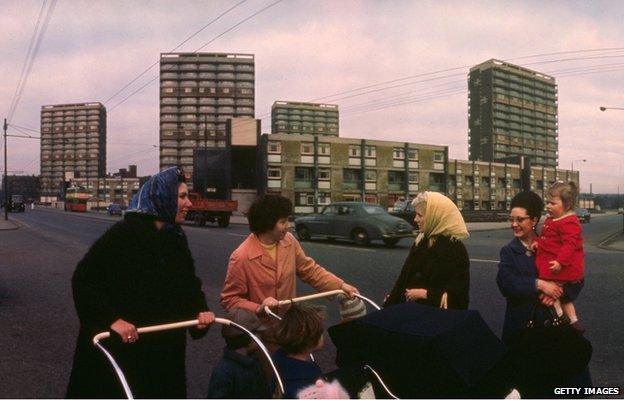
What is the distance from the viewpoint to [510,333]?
3016 mm

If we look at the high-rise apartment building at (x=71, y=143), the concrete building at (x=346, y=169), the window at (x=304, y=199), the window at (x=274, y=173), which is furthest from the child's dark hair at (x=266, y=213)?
the high-rise apartment building at (x=71, y=143)

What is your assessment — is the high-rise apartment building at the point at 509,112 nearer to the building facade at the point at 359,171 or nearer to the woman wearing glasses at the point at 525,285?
the building facade at the point at 359,171

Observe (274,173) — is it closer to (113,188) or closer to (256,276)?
(256,276)

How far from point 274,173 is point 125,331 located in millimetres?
57869

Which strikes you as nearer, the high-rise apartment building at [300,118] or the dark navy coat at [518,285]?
the dark navy coat at [518,285]

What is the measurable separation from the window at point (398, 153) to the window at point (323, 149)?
413 inches

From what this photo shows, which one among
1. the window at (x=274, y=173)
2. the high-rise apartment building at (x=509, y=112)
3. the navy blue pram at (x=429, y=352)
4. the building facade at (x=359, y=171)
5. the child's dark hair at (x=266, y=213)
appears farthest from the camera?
the high-rise apartment building at (x=509, y=112)

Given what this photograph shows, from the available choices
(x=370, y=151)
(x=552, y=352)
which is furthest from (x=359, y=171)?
(x=552, y=352)

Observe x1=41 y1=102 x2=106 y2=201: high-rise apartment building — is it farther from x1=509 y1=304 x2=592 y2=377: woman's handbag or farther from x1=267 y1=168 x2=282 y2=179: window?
x1=509 y1=304 x2=592 y2=377: woman's handbag

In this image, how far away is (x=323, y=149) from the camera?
206ft

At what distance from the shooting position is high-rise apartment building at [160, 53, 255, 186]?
11369cm

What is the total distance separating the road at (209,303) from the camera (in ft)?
15.4

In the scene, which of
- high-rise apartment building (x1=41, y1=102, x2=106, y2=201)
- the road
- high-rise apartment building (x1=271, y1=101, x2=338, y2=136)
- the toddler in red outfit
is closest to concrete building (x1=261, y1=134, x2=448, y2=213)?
the road

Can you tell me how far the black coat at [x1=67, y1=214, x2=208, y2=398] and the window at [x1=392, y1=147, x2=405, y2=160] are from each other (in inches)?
2631
